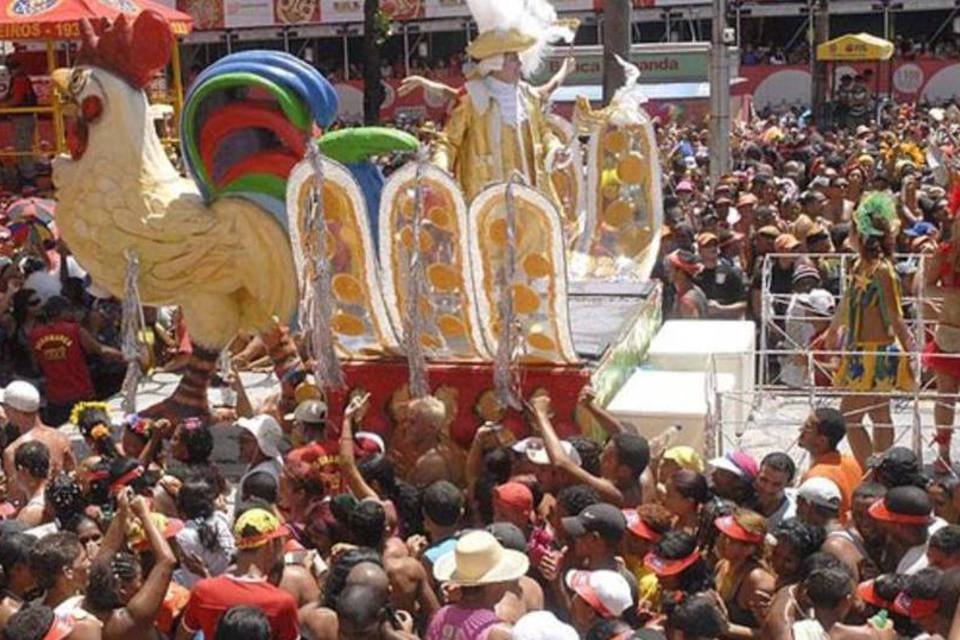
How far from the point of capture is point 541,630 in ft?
13.6

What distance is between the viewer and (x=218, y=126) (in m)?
9.52

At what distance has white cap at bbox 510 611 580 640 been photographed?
415 cm

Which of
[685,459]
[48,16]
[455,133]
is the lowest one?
[685,459]

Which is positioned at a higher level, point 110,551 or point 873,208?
point 873,208

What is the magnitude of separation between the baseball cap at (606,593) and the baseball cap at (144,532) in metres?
1.58

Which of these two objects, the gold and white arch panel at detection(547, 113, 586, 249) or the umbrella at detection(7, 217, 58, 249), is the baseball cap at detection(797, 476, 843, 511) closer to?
the gold and white arch panel at detection(547, 113, 586, 249)

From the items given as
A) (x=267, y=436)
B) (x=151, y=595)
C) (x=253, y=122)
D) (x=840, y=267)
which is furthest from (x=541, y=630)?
(x=840, y=267)

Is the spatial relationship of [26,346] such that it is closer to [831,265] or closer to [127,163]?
[127,163]

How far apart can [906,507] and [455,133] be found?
18.9 feet

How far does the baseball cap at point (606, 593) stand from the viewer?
15.2ft

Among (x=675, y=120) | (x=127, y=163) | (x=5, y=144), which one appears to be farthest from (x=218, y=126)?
(x=675, y=120)

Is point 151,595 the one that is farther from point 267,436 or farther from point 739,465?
point 739,465

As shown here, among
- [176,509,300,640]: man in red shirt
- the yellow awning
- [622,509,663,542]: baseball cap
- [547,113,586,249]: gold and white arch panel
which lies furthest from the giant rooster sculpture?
the yellow awning

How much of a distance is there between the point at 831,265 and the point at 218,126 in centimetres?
462
